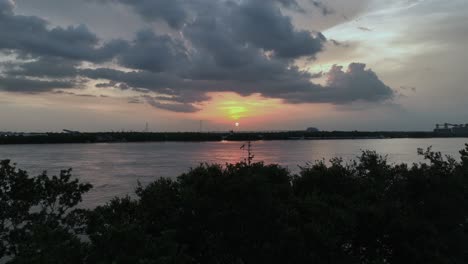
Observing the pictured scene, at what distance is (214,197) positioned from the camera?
10812mm

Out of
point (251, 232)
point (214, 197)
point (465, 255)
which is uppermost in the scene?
point (214, 197)

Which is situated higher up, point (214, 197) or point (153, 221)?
point (214, 197)

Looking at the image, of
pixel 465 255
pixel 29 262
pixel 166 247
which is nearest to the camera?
pixel 29 262

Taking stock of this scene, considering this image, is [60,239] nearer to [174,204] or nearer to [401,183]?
[174,204]

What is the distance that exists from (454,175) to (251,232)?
26.2ft

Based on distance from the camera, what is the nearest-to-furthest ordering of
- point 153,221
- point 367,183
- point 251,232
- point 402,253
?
point 251,232 → point 153,221 → point 402,253 → point 367,183

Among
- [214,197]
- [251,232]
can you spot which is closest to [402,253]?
[251,232]

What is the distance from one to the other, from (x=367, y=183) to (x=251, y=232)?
6.16 meters

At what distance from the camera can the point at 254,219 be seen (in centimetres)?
1016

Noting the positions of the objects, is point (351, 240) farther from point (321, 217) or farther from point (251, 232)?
point (251, 232)

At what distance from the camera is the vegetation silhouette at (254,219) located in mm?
8812

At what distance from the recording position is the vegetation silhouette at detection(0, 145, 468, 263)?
8812 millimetres

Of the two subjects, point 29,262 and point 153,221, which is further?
point 153,221

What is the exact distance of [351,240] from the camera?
12438mm
